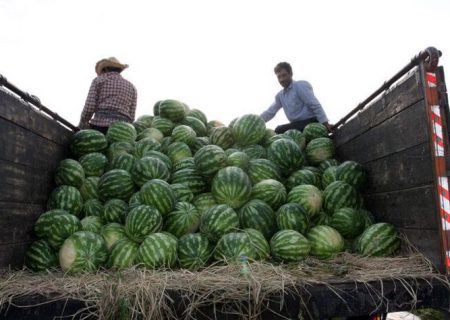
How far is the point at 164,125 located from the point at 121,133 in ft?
2.07

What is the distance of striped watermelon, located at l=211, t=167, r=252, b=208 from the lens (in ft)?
11.6

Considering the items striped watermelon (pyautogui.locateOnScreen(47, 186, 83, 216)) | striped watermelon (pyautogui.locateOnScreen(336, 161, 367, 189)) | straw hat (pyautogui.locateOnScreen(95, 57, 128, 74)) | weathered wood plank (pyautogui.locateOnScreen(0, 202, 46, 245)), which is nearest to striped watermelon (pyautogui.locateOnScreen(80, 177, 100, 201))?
striped watermelon (pyautogui.locateOnScreen(47, 186, 83, 216))

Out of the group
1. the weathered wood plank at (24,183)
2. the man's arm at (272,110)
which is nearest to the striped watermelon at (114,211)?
the weathered wood plank at (24,183)

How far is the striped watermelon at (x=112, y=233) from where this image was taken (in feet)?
10.6

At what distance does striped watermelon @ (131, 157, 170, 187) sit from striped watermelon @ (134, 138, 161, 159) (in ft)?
1.75

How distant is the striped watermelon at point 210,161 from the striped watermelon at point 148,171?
0.33 m

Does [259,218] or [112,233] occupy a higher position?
[259,218]

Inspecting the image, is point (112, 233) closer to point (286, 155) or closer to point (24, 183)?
point (24, 183)

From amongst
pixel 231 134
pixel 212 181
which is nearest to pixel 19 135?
pixel 212 181

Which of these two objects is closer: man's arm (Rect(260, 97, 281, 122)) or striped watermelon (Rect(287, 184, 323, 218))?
striped watermelon (Rect(287, 184, 323, 218))

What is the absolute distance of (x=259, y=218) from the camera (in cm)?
330

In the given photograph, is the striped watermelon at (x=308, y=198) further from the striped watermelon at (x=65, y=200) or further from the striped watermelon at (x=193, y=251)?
the striped watermelon at (x=65, y=200)

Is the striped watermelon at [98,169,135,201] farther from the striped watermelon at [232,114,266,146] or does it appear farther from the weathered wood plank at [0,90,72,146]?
the striped watermelon at [232,114,266,146]

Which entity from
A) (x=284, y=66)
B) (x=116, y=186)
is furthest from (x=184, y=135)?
(x=284, y=66)
